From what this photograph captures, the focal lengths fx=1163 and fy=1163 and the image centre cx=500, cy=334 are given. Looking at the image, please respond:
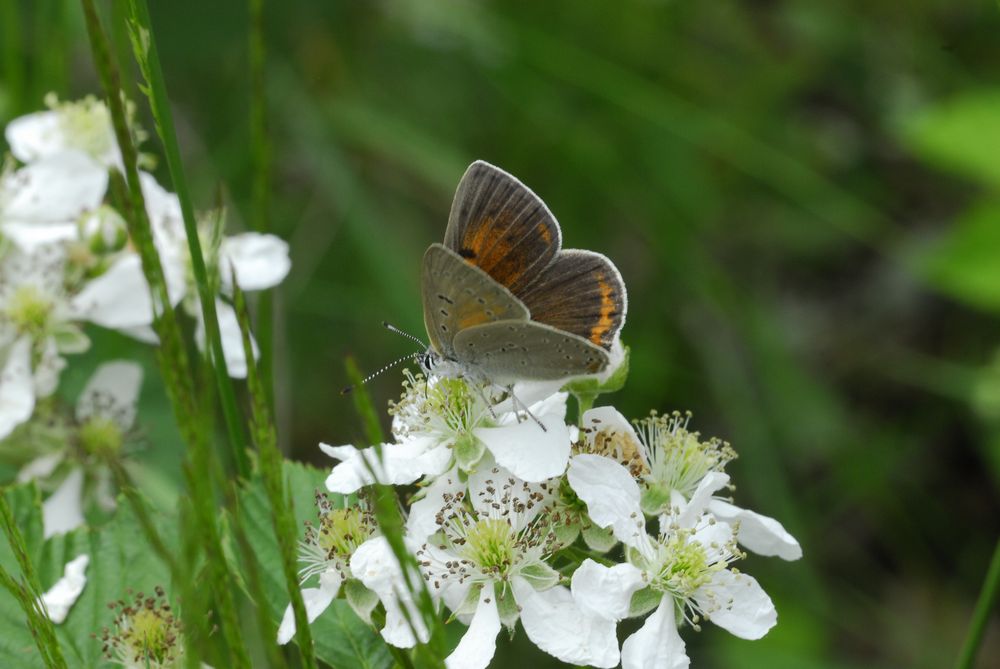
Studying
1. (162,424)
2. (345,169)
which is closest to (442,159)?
(345,169)

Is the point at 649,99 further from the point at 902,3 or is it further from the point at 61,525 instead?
the point at 61,525

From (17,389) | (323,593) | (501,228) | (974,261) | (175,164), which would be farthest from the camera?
(974,261)

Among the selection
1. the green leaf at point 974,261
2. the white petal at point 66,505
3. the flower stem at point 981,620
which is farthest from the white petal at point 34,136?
the green leaf at point 974,261

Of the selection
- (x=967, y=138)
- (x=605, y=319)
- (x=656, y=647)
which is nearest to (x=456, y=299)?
(x=605, y=319)

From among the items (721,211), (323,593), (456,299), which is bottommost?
(721,211)

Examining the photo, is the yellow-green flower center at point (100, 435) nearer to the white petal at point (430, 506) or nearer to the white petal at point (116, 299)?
the white petal at point (116, 299)

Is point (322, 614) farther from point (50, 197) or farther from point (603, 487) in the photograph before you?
point (50, 197)

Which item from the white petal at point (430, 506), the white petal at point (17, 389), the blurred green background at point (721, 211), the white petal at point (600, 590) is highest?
the white petal at point (600, 590)

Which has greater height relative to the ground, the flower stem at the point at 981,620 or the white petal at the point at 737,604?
the flower stem at the point at 981,620
